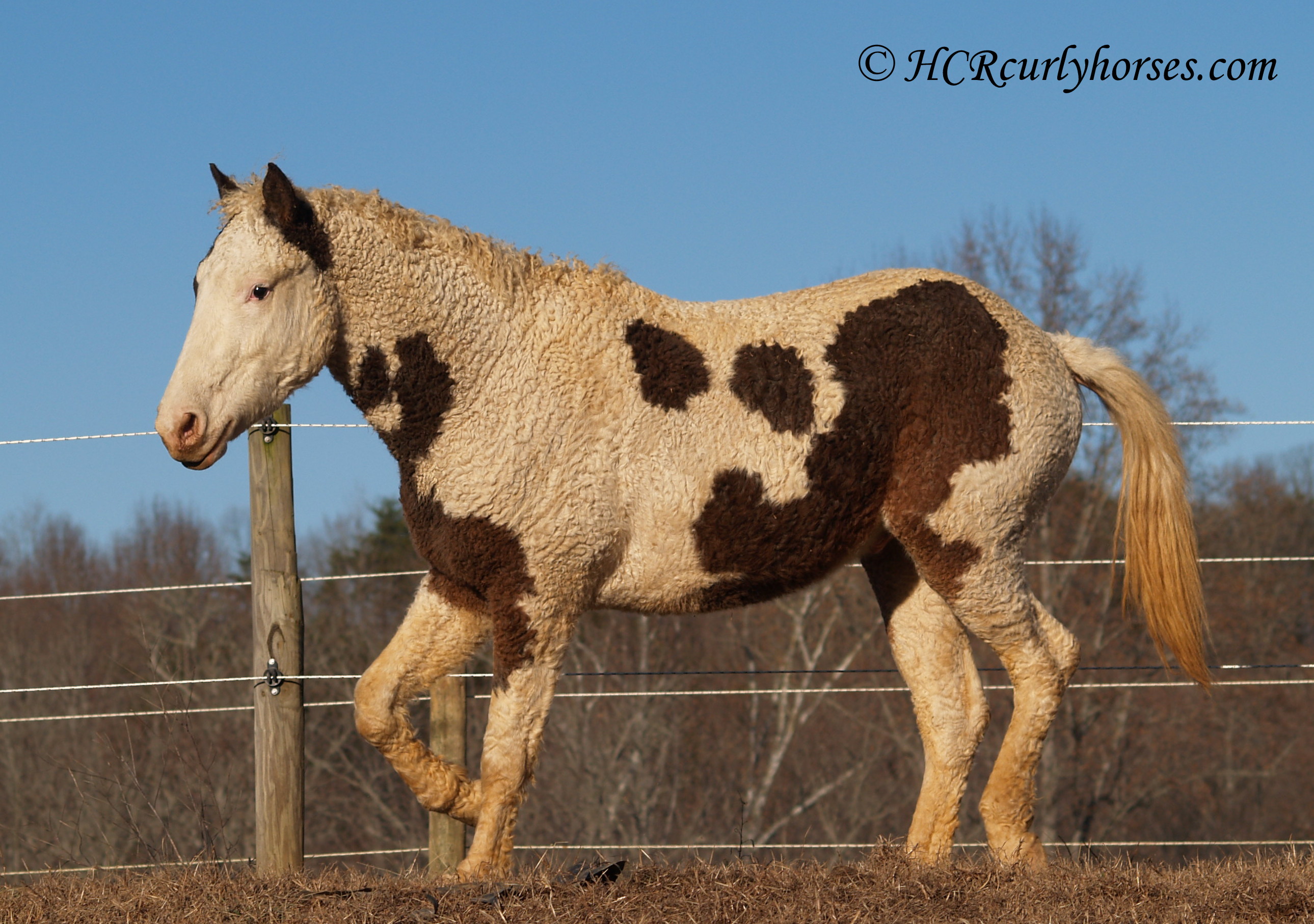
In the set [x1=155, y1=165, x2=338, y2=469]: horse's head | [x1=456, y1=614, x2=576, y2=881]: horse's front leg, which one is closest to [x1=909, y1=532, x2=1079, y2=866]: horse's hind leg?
[x1=456, y1=614, x2=576, y2=881]: horse's front leg

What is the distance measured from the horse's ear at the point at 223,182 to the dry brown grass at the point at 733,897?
7.42 feet

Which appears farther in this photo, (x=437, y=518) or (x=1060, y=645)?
(x=1060, y=645)

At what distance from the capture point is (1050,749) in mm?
20781

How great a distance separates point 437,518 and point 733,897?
1.53 m

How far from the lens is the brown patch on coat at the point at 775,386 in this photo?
4.32m

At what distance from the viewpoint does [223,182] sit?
417cm

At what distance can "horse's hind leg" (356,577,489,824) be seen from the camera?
14.2ft

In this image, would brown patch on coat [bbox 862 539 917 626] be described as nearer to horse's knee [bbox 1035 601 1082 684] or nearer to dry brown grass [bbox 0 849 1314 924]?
horse's knee [bbox 1035 601 1082 684]

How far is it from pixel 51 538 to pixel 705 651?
2072 cm

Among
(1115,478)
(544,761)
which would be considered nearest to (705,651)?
(544,761)

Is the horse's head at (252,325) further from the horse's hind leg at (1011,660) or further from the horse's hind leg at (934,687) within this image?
the horse's hind leg at (934,687)

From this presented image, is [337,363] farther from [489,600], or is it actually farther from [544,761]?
[544,761]

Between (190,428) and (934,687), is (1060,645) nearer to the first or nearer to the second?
(934,687)

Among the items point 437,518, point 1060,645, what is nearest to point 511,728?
point 437,518
